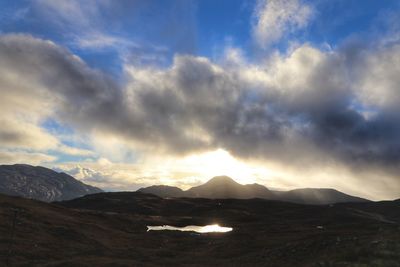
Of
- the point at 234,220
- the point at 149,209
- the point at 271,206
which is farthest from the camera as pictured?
the point at 271,206

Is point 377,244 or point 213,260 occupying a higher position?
point 377,244

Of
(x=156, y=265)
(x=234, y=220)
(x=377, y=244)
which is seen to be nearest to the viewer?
(x=377, y=244)

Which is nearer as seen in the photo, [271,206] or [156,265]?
[156,265]

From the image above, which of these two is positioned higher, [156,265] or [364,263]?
[364,263]

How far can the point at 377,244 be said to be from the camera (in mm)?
34719

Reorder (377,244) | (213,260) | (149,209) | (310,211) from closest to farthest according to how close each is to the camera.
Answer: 1. (377,244)
2. (213,260)
3. (310,211)
4. (149,209)

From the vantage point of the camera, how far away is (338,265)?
1211 inches

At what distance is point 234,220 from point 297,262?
342 ft

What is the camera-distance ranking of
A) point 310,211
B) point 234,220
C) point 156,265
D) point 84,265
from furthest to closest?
1. point 310,211
2. point 234,220
3. point 156,265
4. point 84,265

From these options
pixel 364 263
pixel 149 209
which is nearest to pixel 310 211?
pixel 149 209

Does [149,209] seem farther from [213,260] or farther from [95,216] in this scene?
[213,260]

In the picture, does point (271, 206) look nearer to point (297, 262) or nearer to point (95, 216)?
point (95, 216)

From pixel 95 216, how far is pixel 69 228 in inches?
1283

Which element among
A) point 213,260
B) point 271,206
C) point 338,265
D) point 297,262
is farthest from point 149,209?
point 338,265
